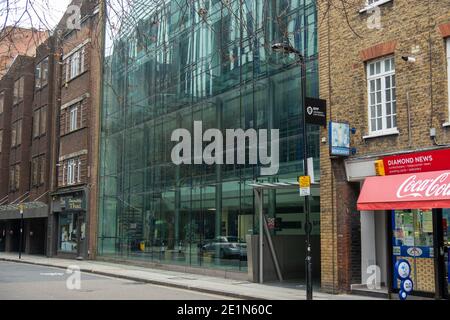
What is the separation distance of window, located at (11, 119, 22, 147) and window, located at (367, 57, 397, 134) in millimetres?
34969

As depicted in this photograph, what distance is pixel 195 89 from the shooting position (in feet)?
81.5

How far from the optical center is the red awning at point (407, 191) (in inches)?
504

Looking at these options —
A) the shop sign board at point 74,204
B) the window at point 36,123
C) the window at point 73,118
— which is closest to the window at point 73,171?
the shop sign board at point 74,204

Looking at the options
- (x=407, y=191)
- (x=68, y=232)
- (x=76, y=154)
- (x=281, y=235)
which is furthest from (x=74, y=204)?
(x=407, y=191)

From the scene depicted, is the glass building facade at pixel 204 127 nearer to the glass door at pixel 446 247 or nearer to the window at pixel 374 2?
the window at pixel 374 2

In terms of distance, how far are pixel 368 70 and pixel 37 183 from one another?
30.2 m

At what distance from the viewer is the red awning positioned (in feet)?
42.0

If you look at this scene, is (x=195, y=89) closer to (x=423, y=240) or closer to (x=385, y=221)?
(x=385, y=221)

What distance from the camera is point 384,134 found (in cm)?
1485

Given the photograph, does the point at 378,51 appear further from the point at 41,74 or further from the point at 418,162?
the point at 41,74

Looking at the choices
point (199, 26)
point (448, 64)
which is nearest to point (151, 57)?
point (199, 26)

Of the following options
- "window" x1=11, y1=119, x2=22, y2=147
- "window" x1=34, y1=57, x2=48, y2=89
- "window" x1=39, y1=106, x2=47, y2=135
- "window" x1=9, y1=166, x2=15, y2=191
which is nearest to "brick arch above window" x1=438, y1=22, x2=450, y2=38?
"window" x1=39, y1=106, x2=47, y2=135

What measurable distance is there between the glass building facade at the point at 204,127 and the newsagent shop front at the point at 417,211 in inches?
135

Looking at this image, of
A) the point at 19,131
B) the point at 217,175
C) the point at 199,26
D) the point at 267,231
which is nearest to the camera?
the point at 267,231
